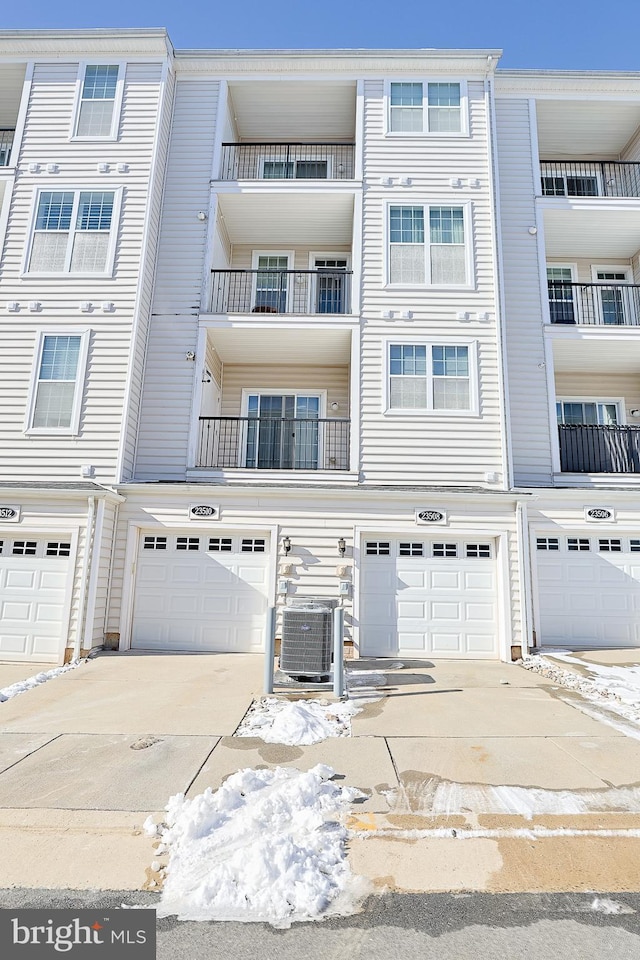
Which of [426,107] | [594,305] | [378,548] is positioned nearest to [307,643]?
[378,548]

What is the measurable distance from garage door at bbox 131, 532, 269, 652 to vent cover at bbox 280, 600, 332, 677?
256 cm

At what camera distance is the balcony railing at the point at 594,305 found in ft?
41.2

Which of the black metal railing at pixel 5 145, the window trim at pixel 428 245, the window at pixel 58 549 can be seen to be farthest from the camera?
the black metal railing at pixel 5 145

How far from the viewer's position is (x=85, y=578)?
8578 mm

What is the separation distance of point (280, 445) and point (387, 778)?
8.24 meters

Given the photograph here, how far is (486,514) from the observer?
30.8 feet

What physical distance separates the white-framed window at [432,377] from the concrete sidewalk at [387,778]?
5657 mm

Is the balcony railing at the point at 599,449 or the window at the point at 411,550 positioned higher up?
the balcony railing at the point at 599,449

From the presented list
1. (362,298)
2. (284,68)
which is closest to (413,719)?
(362,298)

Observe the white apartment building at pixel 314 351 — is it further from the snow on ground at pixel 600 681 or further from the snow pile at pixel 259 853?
the snow pile at pixel 259 853

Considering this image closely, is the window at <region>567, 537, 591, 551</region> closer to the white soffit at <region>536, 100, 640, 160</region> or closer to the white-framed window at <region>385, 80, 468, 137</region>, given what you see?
the white-framed window at <region>385, 80, 468, 137</region>

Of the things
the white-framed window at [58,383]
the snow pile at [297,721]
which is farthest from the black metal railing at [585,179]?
the snow pile at [297,721]

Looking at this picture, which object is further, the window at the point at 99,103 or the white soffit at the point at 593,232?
the white soffit at the point at 593,232

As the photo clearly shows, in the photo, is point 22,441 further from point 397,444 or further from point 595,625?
point 595,625
